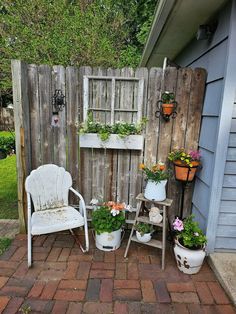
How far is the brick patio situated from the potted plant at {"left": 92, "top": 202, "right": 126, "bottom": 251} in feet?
0.29

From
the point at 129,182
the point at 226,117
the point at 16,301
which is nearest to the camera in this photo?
the point at 16,301

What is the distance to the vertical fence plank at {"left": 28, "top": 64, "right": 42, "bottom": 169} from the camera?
7.79 feet

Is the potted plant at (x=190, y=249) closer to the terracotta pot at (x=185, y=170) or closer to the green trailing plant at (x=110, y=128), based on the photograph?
the terracotta pot at (x=185, y=170)

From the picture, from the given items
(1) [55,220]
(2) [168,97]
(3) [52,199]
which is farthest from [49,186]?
(2) [168,97]

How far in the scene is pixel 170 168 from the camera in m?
2.55

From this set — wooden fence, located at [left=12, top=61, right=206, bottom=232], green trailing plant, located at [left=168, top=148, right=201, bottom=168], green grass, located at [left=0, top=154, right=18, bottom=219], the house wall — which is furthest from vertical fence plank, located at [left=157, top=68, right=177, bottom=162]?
green grass, located at [left=0, top=154, right=18, bottom=219]

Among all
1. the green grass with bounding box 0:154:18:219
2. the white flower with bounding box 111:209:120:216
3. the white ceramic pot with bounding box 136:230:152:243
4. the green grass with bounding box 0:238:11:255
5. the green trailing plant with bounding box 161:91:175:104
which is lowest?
the green grass with bounding box 0:238:11:255

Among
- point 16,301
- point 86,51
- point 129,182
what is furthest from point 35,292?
point 86,51

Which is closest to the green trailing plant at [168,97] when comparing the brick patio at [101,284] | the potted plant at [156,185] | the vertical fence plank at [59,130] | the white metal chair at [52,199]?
the potted plant at [156,185]

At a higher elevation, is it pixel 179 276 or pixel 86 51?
pixel 86 51

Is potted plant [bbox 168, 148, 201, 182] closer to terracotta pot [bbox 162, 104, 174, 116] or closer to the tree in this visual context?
terracotta pot [bbox 162, 104, 174, 116]

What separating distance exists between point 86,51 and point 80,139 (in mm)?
5197

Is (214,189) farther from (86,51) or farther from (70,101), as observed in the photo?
(86,51)

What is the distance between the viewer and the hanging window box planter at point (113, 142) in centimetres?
237
